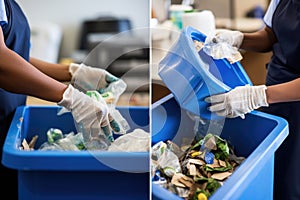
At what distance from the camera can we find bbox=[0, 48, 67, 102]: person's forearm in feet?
2.94

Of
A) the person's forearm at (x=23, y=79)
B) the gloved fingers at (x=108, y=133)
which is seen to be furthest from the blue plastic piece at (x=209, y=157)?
the person's forearm at (x=23, y=79)

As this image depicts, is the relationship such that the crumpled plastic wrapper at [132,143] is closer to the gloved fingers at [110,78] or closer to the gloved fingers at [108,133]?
the gloved fingers at [108,133]

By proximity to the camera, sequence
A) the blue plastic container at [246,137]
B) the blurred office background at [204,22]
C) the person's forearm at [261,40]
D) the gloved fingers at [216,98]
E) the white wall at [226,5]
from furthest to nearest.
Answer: the white wall at [226,5] → the person's forearm at [261,40] → the blurred office background at [204,22] → the gloved fingers at [216,98] → the blue plastic container at [246,137]

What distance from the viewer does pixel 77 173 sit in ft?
2.66

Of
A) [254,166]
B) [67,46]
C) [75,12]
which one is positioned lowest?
[67,46]

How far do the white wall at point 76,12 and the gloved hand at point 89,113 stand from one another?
9.60ft

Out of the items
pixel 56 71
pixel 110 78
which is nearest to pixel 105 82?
pixel 110 78

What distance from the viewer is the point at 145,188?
0.83 m

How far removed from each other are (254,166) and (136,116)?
0.43 metres

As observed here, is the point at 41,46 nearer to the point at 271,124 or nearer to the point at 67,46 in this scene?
the point at 67,46

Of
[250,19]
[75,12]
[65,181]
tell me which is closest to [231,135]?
[65,181]

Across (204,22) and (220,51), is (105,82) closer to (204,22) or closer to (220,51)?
(220,51)

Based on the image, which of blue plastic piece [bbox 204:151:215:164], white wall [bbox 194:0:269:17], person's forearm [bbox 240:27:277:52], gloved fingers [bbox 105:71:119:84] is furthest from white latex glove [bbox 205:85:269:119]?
white wall [bbox 194:0:269:17]

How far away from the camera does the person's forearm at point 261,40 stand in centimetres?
139
